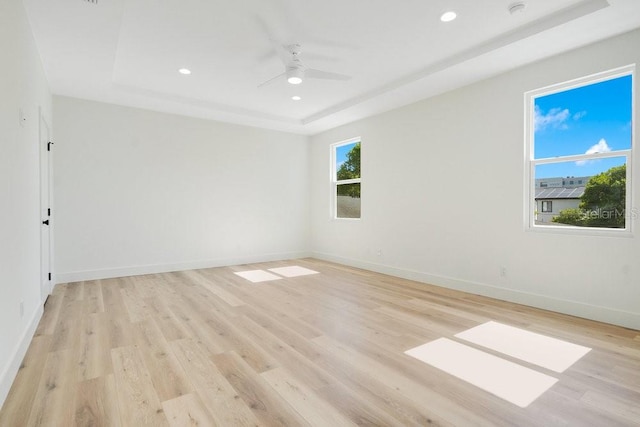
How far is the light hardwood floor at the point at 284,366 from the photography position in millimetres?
1791

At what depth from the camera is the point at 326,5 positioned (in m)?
2.85

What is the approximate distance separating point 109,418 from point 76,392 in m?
0.44

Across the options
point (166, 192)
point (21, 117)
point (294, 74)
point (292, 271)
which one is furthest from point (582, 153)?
point (166, 192)

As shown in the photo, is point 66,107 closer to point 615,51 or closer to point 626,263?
point 615,51

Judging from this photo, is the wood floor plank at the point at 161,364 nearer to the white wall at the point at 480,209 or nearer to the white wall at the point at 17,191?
the white wall at the point at 17,191

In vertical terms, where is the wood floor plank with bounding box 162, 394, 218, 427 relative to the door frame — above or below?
below

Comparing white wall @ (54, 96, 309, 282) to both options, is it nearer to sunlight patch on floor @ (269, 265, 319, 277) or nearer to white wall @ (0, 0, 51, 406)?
sunlight patch on floor @ (269, 265, 319, 277)

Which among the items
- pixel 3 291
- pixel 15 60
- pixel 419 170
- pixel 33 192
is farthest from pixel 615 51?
pixel 33 192

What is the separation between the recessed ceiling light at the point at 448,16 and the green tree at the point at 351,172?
3396mm

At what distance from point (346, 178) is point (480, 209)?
2930 mm

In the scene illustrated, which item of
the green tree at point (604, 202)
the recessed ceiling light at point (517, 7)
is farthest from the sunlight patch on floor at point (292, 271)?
the recessed ceiling light at point (517, 7)

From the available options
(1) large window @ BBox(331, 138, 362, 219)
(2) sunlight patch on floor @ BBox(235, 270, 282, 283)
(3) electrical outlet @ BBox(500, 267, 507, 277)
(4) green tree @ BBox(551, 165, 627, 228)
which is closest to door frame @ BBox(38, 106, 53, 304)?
(2) sunlight patch on floor @ BBox(235, 270, 282, 283)

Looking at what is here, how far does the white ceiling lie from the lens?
285cm

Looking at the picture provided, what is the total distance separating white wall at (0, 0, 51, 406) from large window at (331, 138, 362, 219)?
466 centimetres
